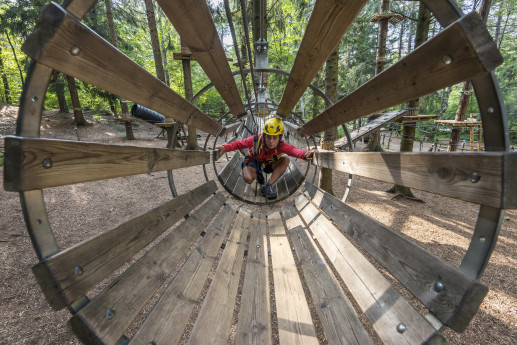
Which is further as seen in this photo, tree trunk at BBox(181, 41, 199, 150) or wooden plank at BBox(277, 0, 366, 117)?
tree trunk at BBox(181, 41, 199, 150)

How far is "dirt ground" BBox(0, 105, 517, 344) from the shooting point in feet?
7.00

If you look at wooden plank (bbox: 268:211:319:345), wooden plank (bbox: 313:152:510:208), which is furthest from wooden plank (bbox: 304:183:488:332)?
wooden plank (bbox: 268:211:319:345)

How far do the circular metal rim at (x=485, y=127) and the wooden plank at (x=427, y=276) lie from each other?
0.09 metres

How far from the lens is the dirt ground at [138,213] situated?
2.13 metres

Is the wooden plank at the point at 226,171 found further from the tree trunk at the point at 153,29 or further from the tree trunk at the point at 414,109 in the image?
the tree trunk at the point at 153,29

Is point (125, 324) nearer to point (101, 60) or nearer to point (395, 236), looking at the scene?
point (101, 60)

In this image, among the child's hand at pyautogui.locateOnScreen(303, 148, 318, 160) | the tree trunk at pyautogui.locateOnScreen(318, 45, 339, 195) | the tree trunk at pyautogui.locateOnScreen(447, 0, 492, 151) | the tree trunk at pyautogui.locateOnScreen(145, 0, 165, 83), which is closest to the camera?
the child's hand at pyautogui.locateOnScreen(303, 148, 318, 160)

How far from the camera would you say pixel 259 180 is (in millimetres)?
4062

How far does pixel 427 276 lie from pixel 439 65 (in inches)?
37.3

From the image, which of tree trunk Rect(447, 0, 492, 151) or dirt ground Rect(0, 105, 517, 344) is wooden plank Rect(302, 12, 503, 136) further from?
tree trunk Rect(447, 0, 492, 151)

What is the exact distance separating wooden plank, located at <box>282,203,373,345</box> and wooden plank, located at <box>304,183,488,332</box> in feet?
1.17

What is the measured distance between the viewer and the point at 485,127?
0.96 meters

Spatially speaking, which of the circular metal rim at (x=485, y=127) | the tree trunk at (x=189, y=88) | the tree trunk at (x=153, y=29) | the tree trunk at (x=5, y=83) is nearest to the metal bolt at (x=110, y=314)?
the circular metal rim at (x=485, y=127)

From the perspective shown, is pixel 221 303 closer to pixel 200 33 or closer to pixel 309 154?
pixel 200 33
